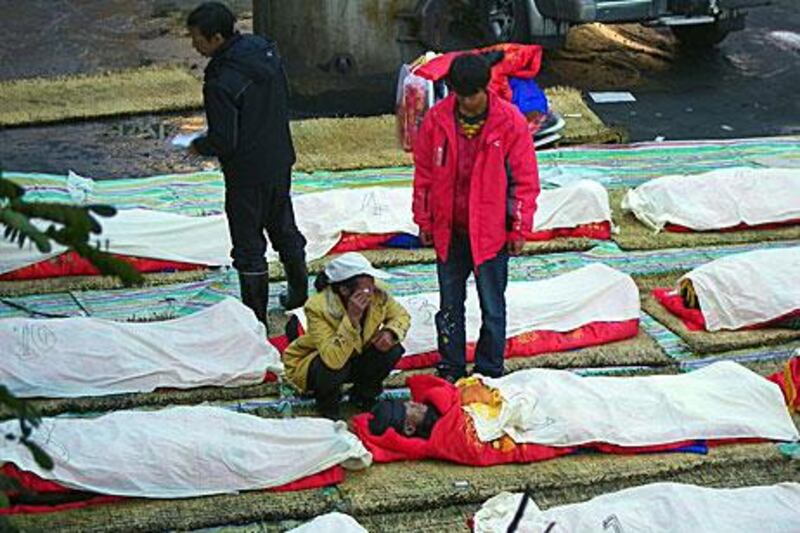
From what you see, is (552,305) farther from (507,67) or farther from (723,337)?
(507,67)

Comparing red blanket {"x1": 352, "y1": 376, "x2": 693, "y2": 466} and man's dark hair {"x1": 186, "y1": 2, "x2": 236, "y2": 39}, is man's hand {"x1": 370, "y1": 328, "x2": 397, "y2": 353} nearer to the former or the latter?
red blanket {"x1": 352, "y1": 376, "x2": 693, "y2": 466}

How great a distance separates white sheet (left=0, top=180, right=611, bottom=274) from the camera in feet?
20.7

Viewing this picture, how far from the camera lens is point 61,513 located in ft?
14.2

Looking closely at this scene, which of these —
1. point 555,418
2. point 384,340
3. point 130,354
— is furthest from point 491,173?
point 130,354

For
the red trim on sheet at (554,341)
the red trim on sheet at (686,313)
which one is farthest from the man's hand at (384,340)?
the red trim on sheet at (686,313)

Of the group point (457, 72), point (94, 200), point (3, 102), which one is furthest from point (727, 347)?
point (3, 102)

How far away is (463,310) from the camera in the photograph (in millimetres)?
5258

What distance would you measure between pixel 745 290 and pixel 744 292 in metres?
0.01

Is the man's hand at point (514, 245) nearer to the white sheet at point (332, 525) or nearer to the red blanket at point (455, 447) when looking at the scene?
the red blanket at point (455, 447)

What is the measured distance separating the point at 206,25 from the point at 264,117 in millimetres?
469

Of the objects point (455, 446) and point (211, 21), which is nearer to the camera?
point (455, 446)

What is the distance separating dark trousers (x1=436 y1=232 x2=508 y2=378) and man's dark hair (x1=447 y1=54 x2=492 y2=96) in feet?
2.18

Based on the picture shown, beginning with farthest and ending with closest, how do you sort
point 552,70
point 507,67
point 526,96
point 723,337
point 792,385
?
point 552,70 < point 526,96 < point 507,67 < point 723,337 < point 792,385

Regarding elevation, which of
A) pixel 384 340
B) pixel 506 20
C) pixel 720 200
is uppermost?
pixel 506 20
